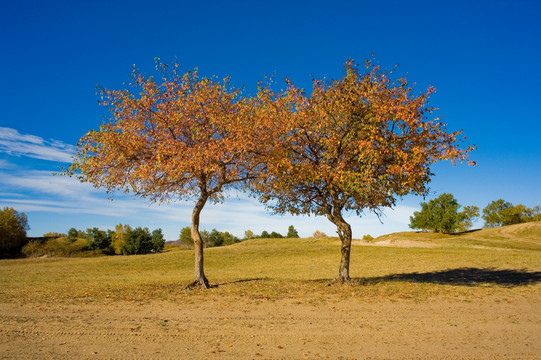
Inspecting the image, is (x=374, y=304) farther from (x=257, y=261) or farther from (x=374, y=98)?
(x=257, y=261)

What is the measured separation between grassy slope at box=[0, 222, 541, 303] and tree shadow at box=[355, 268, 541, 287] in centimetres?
5

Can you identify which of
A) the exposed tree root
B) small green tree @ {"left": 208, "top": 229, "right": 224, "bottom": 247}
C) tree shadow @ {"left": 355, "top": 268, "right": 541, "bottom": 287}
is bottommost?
tree shadow @ {"left": 355, "top": 268, "right": 541, "bottom": 287}

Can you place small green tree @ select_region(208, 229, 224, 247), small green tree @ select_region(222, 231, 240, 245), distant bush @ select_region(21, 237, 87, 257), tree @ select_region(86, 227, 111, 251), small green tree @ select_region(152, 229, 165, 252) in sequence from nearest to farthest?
1. distant bush @ select_region(21, 237, 87, 257)
2. tree @ select_region(86, 227, 111, 251)
3. small green tree @ select_region(152, 229, 165, 252)
4. small green tree @ select_region(208, 229, 224, 247)
5. small green tree @ select_region(222, 231, 240, 245)

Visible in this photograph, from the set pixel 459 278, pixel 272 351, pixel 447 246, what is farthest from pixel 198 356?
pixel 447 246

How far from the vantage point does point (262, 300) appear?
16281 millimetres

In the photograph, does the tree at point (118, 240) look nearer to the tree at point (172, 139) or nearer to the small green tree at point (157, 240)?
the small green tree at point (157, 240)

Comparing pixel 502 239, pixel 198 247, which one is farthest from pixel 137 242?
pixel 502 239

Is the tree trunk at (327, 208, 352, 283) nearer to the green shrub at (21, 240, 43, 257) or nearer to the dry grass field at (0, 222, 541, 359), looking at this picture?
the dry grass field at (0, 222, 541, 359)

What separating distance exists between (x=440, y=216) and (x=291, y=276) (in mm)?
71884

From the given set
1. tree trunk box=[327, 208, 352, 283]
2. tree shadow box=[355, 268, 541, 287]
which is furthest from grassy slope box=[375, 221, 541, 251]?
tree trunk box=[327, 208, 352, 283]

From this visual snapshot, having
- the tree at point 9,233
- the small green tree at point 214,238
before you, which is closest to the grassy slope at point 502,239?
the small green tree at point 214,238

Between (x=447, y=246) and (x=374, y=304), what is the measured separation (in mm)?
40813

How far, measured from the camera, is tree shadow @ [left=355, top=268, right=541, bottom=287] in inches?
867

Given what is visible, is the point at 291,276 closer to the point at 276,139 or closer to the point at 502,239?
the point at 276,139
